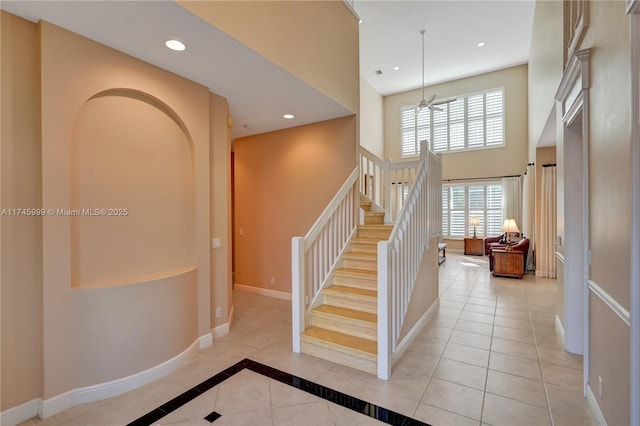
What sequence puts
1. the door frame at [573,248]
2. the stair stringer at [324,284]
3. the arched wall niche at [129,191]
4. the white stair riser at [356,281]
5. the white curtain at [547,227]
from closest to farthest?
the arched wall niche at [129,191] < the door frame at [573,248] < the stair stringer at [324,284] < the white stair riser at [356,281] < the white curtain at [547,227]

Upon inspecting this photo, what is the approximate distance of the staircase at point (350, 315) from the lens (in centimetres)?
295

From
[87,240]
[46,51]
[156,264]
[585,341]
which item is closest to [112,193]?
[87,240]

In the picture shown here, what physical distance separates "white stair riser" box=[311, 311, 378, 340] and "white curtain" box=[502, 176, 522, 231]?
8120 mm

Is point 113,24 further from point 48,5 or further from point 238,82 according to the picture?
point 238,82

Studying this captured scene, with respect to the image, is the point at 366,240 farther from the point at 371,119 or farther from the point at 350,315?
the point at 371,119

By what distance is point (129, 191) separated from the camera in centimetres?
278

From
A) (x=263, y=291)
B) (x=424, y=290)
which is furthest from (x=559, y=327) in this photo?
(x=263, y=291)

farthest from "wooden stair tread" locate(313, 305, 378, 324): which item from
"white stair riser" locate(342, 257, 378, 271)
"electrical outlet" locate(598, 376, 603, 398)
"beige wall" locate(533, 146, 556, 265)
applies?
"beige wall" locate(533, 146, 556, 265)

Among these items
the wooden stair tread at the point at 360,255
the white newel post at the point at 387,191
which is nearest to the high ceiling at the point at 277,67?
the white newel post at the point at 387,191

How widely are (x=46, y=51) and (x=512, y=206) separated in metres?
10.6

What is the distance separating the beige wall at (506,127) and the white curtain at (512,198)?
0.29m

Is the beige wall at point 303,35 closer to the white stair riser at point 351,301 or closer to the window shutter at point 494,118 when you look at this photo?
the white stair riser at point 351,301

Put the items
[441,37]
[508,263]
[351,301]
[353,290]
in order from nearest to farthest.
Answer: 1. [351,301]
2. [353,290]
3. [508,263]
4. [441,37]

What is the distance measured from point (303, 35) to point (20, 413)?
421 centimetres
